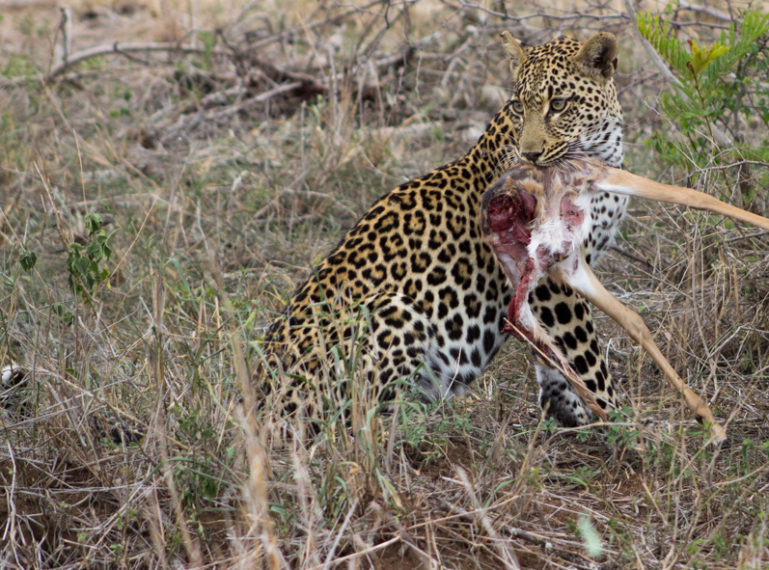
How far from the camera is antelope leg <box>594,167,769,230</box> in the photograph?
3965mm

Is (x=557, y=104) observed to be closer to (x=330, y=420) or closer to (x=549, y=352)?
(x=549, y=352)

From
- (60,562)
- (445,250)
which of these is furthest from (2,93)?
(60,562)

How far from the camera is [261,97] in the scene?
875 cm

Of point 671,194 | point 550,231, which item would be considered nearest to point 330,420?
point 550,231

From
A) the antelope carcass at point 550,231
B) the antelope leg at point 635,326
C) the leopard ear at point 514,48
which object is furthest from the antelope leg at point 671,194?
the leopard ear at point 514,48

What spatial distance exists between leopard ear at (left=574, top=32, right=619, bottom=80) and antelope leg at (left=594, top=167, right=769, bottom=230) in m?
0.78

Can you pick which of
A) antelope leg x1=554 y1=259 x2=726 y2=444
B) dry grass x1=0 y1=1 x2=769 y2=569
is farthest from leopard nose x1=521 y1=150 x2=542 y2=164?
dry grass x1=0 y1=1 x2=769 y2=569

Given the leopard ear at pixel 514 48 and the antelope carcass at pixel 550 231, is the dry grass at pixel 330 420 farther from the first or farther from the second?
the leopard ear at pixel 514 48

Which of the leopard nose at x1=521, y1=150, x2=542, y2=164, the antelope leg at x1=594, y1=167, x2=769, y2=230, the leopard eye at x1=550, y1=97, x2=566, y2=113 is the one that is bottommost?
the leopard nose at x1=521, y1=150, x2=542, y2=164

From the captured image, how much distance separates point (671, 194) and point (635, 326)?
563 mm

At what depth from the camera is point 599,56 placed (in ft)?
15.9

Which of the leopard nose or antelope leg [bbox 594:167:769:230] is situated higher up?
antelope leg [bbox 594:167:769:230]

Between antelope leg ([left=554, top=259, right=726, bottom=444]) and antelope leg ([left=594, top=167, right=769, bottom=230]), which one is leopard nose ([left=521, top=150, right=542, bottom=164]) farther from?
antelope leg ([left=554, top=259, right=726, bottom=444])

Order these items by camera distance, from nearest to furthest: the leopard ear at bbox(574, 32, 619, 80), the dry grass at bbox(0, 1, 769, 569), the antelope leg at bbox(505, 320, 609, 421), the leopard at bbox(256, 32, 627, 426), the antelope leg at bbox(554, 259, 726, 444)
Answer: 1. the dry grass at bbox(0, 1, 769, 569)
2. the antelope leg at bbox(554, 259, 726, 444)
3. the antelope leg at bbox(505, 320, 609, 421)
4. the leopard at bbox(256, 32, 627, 426)
5. the leopard ear at bbox(574, 32, 619, 80)
